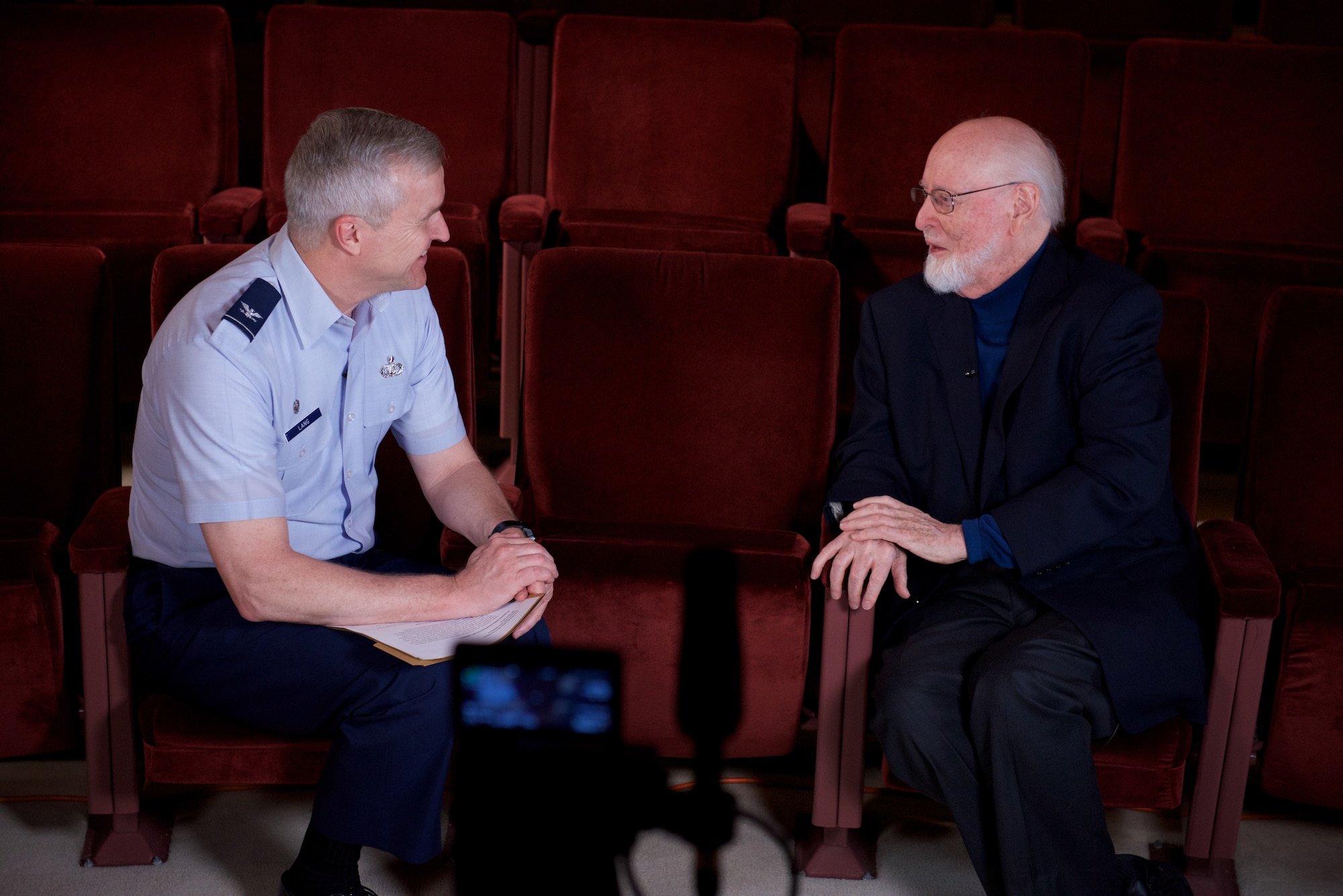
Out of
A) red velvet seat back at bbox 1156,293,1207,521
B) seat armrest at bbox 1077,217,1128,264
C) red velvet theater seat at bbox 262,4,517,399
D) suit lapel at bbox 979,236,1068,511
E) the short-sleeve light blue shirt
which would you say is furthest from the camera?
red velvet theater seat at bbox 262,4,517,399

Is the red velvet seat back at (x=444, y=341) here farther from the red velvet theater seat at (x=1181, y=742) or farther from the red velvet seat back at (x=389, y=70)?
the red velvet seat back at (x=389, y=70)

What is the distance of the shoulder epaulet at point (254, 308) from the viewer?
1039 millimetres

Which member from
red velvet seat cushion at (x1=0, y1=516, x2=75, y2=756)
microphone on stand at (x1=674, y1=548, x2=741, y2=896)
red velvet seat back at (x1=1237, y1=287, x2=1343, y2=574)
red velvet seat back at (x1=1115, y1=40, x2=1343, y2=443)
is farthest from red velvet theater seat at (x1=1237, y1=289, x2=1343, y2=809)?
red velvet seat cushion at (x1=0, y1=516, x2=75, y2=756)

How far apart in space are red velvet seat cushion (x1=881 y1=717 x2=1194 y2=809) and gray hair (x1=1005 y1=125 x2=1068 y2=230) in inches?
21.8

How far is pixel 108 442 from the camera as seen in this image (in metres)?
1.39

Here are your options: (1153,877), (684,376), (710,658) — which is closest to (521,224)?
(684,376)

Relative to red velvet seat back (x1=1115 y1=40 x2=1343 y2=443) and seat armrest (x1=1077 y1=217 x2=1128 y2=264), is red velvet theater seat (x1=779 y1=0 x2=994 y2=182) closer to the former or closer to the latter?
red velvet seat back (x1=1115 y1=40 x2=1343 y2=443)

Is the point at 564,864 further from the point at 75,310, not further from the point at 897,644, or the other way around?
the point at 75,310

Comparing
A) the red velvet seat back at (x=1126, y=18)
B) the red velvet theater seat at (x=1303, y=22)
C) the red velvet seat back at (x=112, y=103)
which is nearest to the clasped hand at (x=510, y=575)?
the red velvet seat back at (x=112, y=103)

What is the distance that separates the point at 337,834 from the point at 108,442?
1.97 ft

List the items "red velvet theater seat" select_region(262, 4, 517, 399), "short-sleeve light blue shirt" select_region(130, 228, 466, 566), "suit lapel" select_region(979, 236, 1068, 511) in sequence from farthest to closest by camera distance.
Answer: "red velvet theater seat" select_region(262, 4, 517, 399)
"suit lapel" select_region(979, 236, 1068, 511)
"short-sleeve light blue shirt" select_region(130, 228, 466, 566)

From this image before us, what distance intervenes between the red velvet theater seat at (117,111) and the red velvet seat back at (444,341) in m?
0.63

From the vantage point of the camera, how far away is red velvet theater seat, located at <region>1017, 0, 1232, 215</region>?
7.46ft

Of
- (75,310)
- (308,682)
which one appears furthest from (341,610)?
(75,310)
